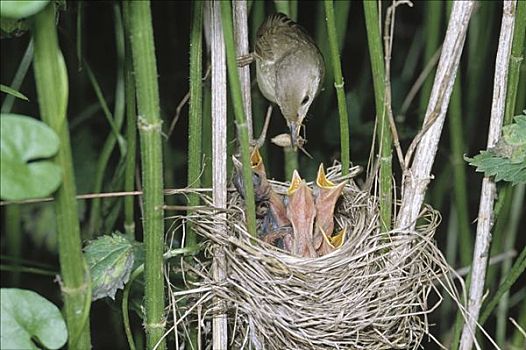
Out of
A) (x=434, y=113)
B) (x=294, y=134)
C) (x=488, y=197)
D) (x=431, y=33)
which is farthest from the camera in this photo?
(x=431, y=33)

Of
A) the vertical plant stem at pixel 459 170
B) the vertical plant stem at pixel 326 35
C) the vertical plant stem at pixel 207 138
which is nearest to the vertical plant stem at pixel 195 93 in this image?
the vertical plant stem at pixel 207 138

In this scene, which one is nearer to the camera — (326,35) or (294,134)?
(294,134)

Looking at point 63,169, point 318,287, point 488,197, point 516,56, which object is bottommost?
point 318,287

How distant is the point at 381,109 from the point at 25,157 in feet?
1.61

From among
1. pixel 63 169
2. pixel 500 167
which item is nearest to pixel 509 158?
pixel 500 167

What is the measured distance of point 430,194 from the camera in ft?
6.93

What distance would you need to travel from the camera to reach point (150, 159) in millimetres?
1013

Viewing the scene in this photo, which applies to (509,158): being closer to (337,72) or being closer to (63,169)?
(337,72)

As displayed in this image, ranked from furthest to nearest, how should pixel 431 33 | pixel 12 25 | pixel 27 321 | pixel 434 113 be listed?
pixel 431 33, pixel 434 113, pixel 12 25, pixel 27 321

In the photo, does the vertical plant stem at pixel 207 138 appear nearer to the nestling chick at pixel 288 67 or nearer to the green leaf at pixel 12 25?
the nestling chick at pixel 288 67

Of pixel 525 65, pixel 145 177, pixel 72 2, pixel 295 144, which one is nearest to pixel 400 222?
pixel 295 144

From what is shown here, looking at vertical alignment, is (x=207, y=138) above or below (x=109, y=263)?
above

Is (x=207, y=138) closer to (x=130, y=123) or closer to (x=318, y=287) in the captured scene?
(x=130, y=123)

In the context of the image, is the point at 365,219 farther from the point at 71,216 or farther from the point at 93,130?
the point at 93,130
